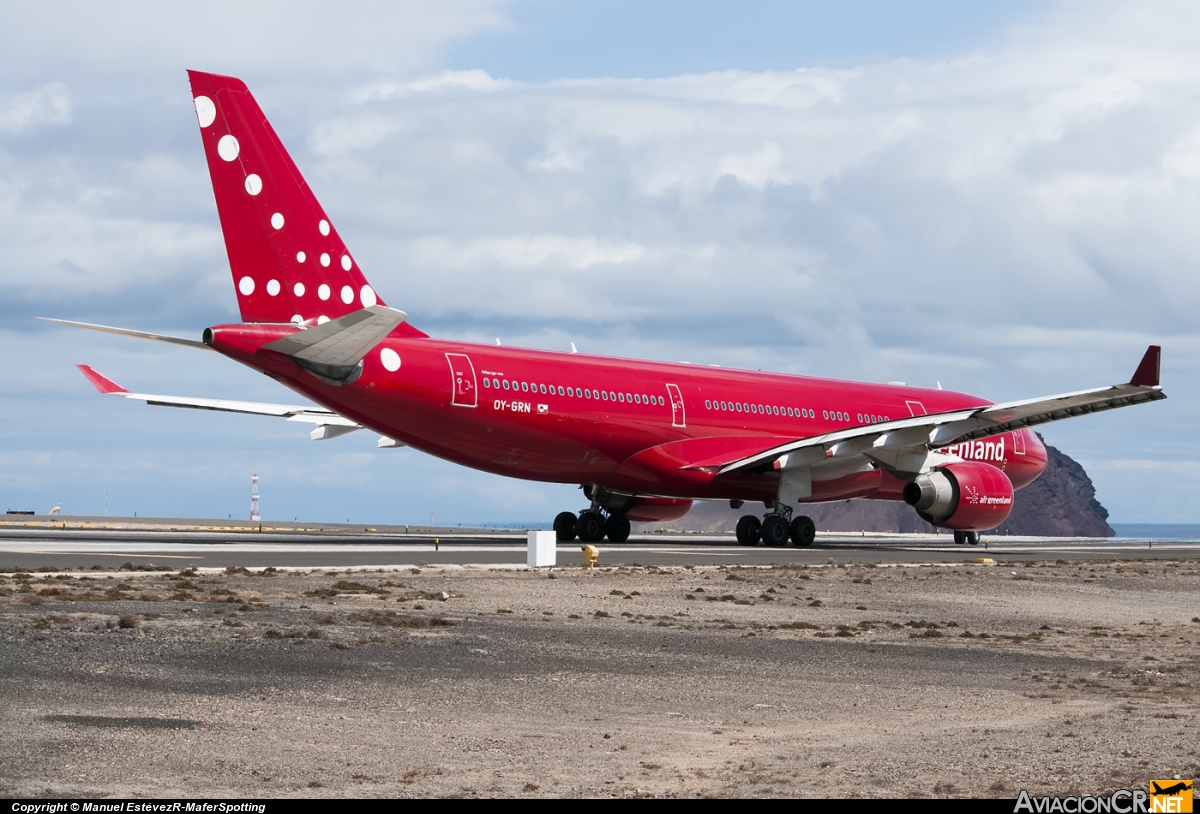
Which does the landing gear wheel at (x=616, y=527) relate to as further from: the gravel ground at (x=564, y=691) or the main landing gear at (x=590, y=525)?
the gravel ground at (x=564, y=691)

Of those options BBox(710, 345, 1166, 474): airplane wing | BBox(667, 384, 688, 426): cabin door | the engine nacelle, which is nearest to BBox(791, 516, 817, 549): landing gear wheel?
BBox(710, 345, 1166, 474): airplane wing

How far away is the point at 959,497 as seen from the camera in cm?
3534

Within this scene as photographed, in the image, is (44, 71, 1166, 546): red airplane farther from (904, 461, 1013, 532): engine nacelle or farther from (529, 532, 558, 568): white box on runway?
(529, 532, 558, 568): white box on runway

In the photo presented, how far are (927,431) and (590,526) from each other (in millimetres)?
9243

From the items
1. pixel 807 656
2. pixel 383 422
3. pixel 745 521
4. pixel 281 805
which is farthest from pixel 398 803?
pixel 745 521

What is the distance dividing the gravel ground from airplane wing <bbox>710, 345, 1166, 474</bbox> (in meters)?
13.1

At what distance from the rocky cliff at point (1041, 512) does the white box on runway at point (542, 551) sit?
363 ft

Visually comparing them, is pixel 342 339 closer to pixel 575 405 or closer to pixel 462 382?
pixel 462 382

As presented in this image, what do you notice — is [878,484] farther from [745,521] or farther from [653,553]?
[653,553]

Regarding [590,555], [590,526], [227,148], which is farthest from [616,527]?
[227,148]

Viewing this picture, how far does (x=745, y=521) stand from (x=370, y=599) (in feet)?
67.8

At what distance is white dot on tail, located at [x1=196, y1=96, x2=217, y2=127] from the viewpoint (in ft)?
90.1

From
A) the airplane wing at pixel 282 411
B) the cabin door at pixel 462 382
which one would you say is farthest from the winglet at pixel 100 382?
the cabin door at pixel 462 382

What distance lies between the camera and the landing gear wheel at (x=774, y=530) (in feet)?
116
